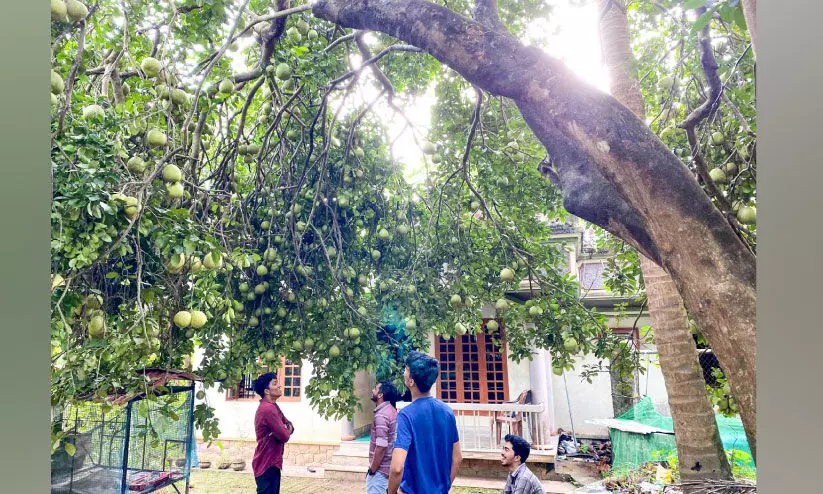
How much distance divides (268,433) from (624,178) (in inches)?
102

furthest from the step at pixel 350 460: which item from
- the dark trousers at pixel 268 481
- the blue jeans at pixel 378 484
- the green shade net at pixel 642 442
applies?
the blue jeans at pixel 378 484

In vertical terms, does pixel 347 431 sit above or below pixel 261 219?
below

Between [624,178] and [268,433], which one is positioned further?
[268,433]

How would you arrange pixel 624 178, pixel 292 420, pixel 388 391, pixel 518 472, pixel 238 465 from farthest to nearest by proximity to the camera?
pixel 292 420 < pixel 238 465 < pixel 388 391 < pixel 518 472 < pixel 624 178

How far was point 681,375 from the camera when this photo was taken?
7.80 ft

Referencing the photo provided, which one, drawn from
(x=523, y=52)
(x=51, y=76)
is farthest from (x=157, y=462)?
(x=523, y=52)

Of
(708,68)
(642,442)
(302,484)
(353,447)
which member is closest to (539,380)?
(642,442)

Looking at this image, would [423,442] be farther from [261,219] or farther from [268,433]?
[261,219]

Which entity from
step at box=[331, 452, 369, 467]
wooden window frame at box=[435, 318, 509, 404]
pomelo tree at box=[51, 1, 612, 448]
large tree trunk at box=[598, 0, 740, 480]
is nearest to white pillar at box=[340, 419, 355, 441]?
step at box=[331, 452, 369, 467]

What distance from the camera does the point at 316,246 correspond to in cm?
290

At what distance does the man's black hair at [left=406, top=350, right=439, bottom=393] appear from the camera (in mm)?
2027

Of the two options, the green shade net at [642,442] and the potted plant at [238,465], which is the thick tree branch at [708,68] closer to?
the green shade net at [642,442]

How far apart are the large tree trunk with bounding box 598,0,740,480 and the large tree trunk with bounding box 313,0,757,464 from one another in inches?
39.4

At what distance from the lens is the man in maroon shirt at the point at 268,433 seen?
2965 millimetres
